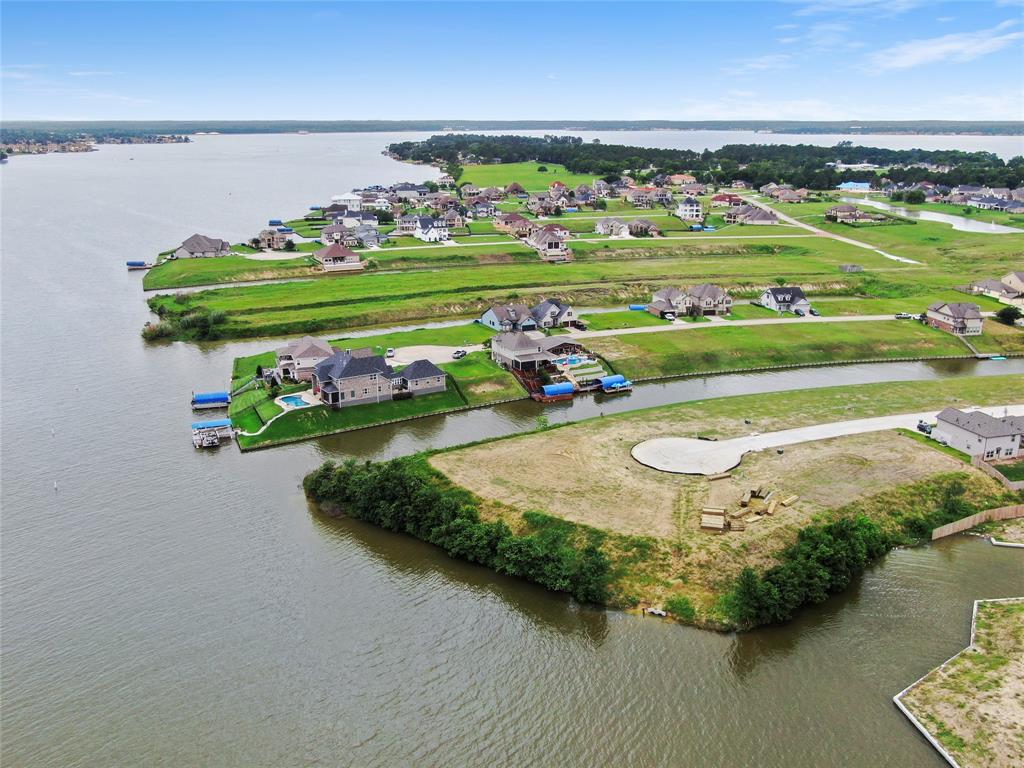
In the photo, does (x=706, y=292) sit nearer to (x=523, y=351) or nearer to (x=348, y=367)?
(x=523, y=351)

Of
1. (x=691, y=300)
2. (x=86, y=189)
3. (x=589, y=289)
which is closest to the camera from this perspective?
(x=691, y=300)

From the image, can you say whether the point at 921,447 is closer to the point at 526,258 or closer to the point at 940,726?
the point at 940,726

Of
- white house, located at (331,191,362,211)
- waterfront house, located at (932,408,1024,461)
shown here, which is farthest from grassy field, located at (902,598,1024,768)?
white house, located at (331,191,362,211)

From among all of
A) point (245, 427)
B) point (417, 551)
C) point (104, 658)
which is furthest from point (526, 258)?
point (104, 658)

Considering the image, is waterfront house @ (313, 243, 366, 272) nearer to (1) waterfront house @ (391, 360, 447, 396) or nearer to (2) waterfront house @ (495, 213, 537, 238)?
(2) waterfront house @ (495, 213, 537, 238)

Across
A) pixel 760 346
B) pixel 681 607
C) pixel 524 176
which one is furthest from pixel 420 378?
pixel 524 176
